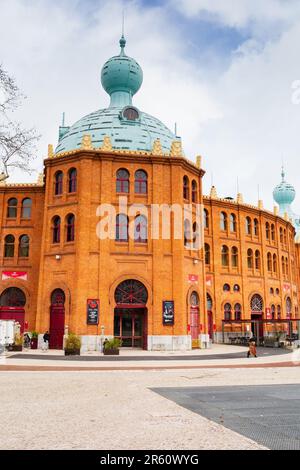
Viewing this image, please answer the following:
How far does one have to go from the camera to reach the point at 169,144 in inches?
1629

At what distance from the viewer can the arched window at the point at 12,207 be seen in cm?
4162

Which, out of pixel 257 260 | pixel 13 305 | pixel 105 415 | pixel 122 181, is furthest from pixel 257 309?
pixel 105 415

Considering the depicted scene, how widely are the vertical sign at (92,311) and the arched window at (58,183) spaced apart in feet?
32.0

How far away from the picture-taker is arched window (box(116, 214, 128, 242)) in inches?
1385

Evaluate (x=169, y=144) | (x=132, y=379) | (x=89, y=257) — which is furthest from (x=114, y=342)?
(x=169, y=144)

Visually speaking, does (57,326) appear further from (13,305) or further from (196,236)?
(196,236)

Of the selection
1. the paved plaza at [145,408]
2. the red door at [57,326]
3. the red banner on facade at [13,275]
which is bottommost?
the paved plaza at [145,408]

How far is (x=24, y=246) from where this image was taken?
134 feet

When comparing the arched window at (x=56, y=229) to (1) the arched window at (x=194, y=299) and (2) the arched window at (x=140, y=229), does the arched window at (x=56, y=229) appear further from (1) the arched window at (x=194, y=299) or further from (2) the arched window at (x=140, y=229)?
(1) the arched window at (x=194, y=299)

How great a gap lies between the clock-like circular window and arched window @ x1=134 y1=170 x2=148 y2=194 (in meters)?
6.83

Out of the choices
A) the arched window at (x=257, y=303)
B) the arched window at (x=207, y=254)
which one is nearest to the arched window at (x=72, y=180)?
the arched window at (x=207, y=254)

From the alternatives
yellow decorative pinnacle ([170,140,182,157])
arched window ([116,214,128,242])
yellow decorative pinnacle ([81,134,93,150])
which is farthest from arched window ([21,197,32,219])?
yellow decorative pinnacle ([170,140,182,157])

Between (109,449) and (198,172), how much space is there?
3451 cm
